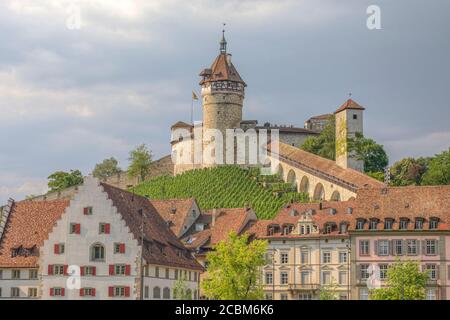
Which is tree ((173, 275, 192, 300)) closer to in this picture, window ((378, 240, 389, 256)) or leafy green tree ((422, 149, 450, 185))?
window ((378, 240, 389, 256))

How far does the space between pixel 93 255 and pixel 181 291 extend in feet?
25.6

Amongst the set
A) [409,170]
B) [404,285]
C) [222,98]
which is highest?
[222,98]

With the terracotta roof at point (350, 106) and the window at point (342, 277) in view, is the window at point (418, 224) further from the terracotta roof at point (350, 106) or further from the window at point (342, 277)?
the terracotta roof at point (350, 106)

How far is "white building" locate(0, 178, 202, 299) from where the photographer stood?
241 feet

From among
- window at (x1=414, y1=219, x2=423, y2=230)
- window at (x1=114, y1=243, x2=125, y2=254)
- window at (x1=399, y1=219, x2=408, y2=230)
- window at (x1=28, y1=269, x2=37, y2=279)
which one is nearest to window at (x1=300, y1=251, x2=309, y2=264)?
window at (x1=399, y1=219, x2=408, y2=230)

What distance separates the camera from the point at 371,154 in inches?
5950

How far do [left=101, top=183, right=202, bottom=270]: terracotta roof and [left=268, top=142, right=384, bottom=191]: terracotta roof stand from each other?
4107 centimetres

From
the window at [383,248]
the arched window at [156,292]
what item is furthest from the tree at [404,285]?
the arched window at [156,292]

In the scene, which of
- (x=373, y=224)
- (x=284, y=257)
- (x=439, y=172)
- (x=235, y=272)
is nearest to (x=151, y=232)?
(x=235, y=272)

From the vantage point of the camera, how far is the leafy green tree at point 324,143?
541 ft

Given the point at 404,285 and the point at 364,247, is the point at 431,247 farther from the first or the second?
the point at 404,285

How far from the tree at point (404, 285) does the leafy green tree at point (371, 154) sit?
79872 millimetres

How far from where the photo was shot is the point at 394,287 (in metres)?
67.1

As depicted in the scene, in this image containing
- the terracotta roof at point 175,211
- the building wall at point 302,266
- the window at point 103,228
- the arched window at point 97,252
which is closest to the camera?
the arched window at point 97,252
